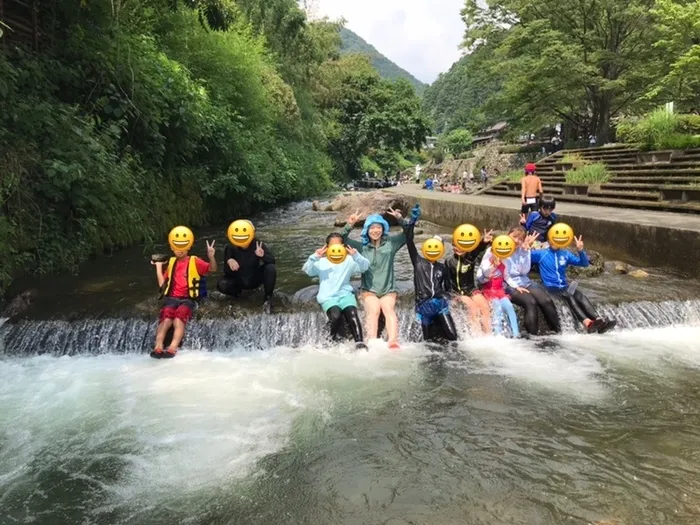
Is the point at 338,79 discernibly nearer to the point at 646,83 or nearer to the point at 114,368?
the point at 646,83

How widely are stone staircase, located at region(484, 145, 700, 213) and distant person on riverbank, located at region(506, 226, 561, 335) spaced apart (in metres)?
6.33

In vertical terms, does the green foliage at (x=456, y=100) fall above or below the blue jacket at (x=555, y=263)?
above

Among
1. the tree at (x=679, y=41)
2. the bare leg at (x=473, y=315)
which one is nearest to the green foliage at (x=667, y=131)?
the tree at (x=679, y=41)

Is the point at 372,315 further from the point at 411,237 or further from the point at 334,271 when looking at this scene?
the point at 411,237

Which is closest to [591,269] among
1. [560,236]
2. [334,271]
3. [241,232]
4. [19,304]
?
[560,236]

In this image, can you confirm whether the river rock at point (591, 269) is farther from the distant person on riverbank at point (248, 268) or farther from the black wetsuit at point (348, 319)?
the distant person on riverbank at point (248, 268)

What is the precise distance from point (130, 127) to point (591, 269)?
9.53 meters

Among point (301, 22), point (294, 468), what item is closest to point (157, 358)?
point (294, 468)

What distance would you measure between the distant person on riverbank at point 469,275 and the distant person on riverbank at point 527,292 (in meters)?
0.38

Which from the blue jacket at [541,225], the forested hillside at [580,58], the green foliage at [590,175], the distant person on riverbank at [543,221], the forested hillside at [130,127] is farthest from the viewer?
the forested hillside at [580,58]

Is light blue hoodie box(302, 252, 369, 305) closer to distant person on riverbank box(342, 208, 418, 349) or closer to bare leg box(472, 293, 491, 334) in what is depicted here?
distant person on riverbank box(342, 208, 418, 349)

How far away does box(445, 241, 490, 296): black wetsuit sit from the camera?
697 cm

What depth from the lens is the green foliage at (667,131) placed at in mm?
14445

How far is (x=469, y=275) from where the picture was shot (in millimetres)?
7090
